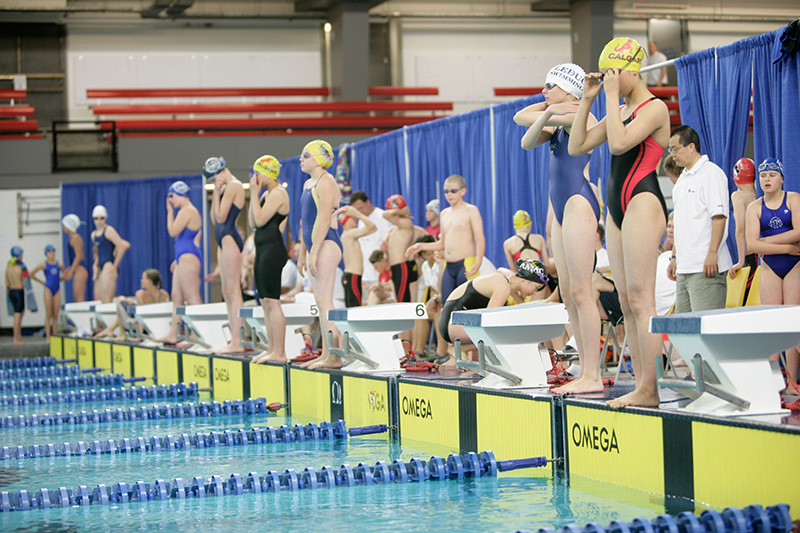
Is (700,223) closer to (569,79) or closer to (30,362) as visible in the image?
(569,79)

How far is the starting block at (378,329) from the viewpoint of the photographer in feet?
18.5

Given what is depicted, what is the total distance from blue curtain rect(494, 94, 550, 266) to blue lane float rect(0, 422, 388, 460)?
12.0 feet

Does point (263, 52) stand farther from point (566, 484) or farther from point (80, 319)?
point (566, 484)

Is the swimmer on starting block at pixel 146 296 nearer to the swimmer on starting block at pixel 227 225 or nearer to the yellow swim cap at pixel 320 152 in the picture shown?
the swimmer on starting block at pixel 227 225

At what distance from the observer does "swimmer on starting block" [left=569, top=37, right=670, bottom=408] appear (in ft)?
11.2

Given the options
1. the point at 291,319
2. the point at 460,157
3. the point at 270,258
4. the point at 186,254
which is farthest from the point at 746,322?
the point at 460,157

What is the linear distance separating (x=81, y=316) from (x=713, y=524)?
11.2 m

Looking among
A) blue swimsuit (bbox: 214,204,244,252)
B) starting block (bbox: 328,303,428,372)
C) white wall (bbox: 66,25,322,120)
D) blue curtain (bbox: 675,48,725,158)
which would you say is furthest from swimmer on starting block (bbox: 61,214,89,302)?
blue curtain (bbox: 675,48,725,158)

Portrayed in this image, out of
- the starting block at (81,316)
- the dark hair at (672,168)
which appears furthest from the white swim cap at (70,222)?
the dark hair at (672,168)

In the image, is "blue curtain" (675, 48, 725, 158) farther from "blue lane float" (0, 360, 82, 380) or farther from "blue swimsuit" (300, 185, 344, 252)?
"blue lane float" (0, 360, 82, 380)

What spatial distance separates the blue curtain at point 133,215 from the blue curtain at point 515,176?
6980 mm

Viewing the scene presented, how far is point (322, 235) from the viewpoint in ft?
20.4

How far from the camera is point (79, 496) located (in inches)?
141

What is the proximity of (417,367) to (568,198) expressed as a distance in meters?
2.02
